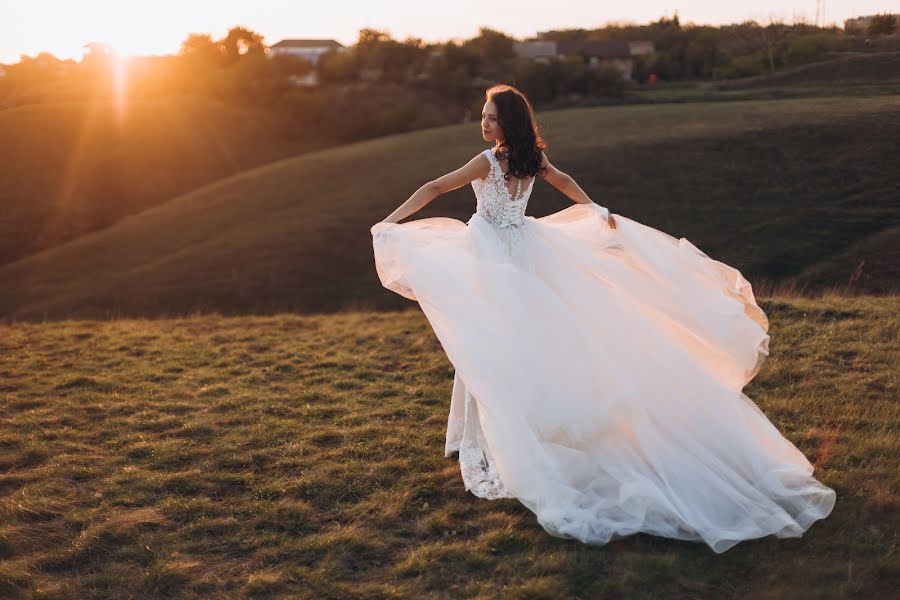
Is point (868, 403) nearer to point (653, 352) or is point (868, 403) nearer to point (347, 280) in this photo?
point (653, 352)

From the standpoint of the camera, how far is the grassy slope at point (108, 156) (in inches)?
1496

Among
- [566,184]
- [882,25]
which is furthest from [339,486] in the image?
[882,25]

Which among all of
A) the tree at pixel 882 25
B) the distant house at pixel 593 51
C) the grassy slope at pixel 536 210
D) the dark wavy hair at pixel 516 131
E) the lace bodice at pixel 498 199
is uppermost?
the distant house at pixel 593 51

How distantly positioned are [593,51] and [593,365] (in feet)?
281

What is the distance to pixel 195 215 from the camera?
40.4 m

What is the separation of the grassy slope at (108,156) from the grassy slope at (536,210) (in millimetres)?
3400

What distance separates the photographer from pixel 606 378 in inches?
240

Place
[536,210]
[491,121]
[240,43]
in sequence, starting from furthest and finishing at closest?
[240,43] < [536,210] < [491,121]

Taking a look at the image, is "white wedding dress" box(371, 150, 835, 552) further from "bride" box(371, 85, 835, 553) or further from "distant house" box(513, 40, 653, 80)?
"distant house" box(513, 40, 653, 80)

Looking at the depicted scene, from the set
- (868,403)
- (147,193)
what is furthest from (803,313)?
(147,193)

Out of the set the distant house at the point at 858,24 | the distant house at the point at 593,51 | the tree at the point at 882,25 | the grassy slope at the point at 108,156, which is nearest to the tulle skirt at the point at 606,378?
the grassy slope at the point at 108,156

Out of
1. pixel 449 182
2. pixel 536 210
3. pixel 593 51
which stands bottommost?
pixel 536 210

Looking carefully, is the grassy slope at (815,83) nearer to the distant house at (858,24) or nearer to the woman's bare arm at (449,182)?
the distant house at (858,24)

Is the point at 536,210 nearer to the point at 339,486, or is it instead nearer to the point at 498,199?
the point at 498,199
